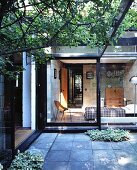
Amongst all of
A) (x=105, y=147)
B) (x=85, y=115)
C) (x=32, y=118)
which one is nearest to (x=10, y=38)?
(x=105, y=147)

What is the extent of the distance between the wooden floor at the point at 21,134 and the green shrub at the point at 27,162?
1089mm

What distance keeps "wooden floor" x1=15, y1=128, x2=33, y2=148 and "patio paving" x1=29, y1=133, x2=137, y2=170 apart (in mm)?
280

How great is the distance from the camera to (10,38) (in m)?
2.92

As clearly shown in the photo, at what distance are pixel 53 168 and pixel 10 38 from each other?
2585mm

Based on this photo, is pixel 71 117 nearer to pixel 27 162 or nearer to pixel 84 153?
pixel 84 153

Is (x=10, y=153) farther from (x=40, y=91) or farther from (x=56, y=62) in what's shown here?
(x=56, y=62)

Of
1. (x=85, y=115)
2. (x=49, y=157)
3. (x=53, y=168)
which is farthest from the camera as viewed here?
(x=85, y=115)

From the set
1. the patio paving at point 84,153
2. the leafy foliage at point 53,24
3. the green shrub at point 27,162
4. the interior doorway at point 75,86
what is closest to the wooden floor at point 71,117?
the interior doorway at point 75,86

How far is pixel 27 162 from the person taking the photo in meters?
4.63

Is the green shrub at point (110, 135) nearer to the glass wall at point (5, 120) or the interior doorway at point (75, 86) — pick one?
the interior doorway at point (75, 86)

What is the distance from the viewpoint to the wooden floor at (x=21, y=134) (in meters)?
6.32

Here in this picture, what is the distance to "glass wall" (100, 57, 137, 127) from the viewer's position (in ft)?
26.7

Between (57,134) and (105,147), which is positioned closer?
(105,147)

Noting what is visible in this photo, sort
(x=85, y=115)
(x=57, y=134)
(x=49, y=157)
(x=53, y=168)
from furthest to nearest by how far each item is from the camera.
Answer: (x=85, y=115) < (x=57, y=134) < (x=49, y=157) < (x=53, y=168)
